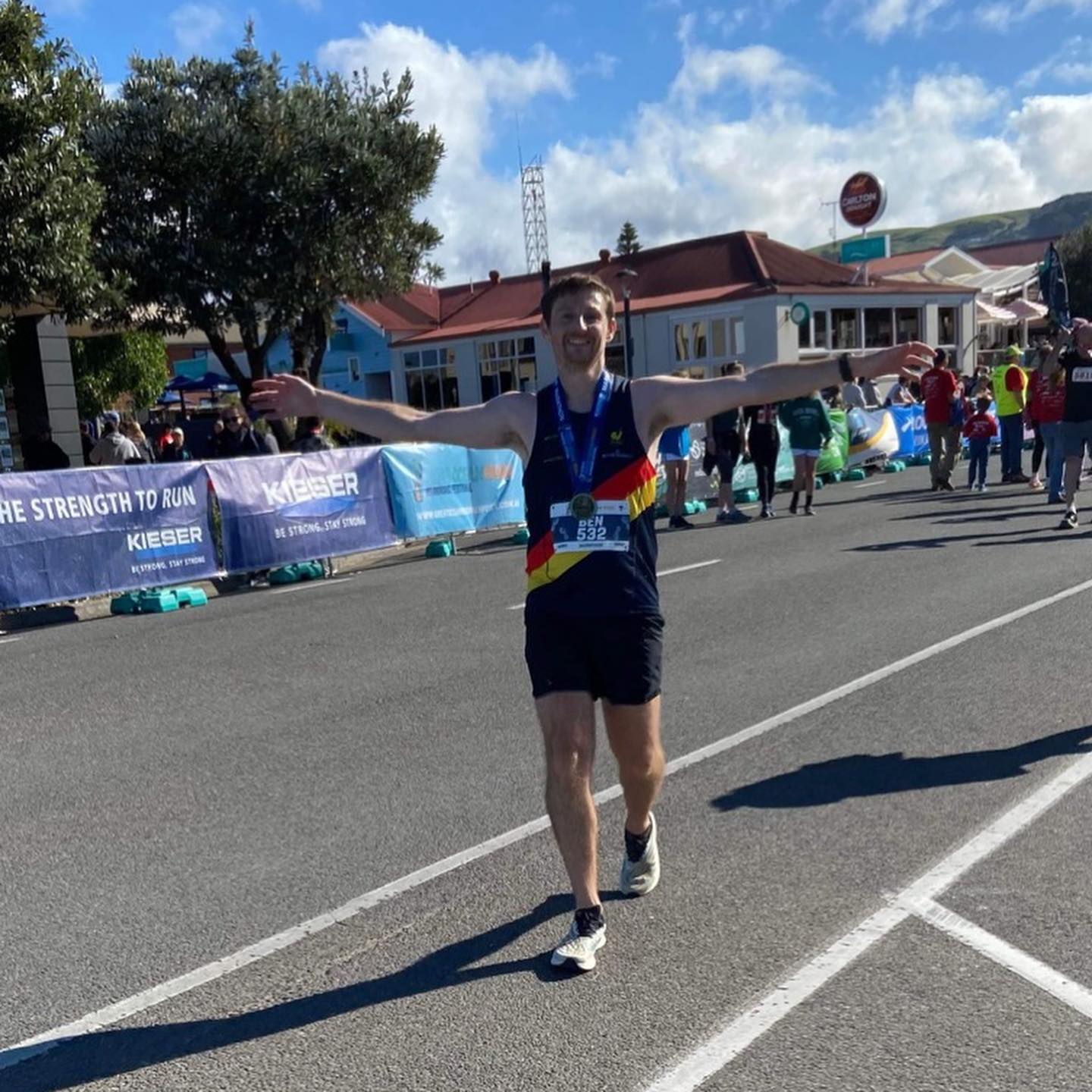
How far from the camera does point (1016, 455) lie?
1827 centimetres

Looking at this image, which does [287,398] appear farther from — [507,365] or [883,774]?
[507,365]

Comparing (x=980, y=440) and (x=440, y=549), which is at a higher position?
(x=980, y=440)

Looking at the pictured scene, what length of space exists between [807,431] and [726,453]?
1442 millimetres

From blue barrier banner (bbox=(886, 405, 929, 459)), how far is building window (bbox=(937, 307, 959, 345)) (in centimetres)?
2640

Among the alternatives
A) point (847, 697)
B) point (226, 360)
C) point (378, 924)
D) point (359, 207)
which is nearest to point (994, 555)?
point (847, 697)

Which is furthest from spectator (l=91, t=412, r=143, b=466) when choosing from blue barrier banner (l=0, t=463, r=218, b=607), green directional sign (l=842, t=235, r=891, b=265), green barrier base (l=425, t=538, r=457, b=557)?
green directional sign (l=842, t=235, r=891, b=265)

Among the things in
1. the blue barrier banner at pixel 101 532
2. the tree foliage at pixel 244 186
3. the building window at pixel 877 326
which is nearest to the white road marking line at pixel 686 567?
the blue barrier banner at pixel 101 532

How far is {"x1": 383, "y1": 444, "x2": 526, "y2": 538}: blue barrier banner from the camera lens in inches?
584

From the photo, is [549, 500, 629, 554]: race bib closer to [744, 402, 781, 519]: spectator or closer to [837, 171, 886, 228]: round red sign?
[744, 402, 781, 519]: spectator

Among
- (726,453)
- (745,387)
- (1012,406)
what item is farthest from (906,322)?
(745,387)

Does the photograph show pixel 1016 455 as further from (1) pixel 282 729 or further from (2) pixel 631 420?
(2) pixel 631 420

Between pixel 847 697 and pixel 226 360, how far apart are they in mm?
21720

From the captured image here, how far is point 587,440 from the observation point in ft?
12.1

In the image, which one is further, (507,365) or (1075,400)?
(507,365)
